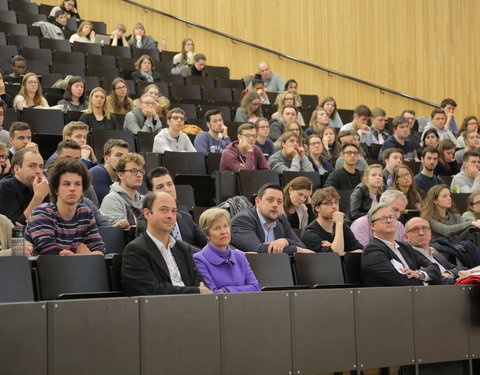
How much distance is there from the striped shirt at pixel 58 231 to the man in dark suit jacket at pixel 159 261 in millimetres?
260

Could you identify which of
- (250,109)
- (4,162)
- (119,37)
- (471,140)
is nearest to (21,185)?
(4,162)

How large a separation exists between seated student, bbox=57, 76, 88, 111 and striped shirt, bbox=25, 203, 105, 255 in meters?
2.75

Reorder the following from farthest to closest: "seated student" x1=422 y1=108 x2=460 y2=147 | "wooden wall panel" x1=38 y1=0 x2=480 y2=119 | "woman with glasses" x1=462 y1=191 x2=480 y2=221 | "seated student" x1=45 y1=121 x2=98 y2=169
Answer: "wooden wall panel" x1=38 y1=0 x2=480 y2=119 < "seated student" x1=422 y1=108 x2=460 y2=147 < "woman with glasses" x1=462 y1=191 x2=480 y2=221 < "seated student" x1=45 y1=121 x2=98 y2=169

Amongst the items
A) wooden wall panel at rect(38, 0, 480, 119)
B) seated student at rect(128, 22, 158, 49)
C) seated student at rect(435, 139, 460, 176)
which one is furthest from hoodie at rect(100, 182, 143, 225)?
wooden wall panel at rect(38, 0, 480, 119)

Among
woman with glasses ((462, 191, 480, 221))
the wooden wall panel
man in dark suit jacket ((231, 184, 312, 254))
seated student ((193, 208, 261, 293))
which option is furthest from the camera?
the wooden wall panel

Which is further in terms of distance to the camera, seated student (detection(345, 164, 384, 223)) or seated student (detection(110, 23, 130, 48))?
seated student (detection(110, 23, 130, 48))

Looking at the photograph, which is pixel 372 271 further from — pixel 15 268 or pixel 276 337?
pixel 15 268

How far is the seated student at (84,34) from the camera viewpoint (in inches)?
320

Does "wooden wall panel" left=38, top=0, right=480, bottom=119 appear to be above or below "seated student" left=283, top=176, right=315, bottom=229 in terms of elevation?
above

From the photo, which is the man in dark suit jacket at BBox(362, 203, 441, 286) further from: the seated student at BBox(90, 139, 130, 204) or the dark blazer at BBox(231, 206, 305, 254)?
the seated student at BBox(90, 139, 130, 204)

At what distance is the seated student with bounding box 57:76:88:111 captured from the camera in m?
6.00

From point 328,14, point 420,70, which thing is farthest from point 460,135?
point 328,14

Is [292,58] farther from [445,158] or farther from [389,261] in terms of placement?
[389,261]

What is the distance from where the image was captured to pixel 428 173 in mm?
5875
